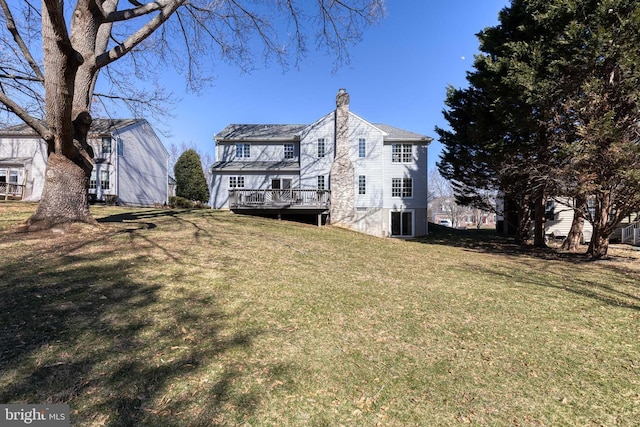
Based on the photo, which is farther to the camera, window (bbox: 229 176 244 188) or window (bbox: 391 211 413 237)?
window (bbox: 391 211 413 237)

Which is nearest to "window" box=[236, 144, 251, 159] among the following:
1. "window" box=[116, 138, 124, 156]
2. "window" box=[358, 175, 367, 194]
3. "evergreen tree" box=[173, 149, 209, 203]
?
"window" box=[358, 175, 367, 194]

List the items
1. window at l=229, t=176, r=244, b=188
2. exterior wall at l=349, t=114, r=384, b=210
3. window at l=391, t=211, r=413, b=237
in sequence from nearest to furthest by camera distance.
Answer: exterior wall at l=349, t=114, r=384, b=210
window at l=229, t=176, r=244, b=188
window at l=391, t=211, r=413, b=237

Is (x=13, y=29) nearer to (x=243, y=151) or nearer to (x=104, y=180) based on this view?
(x=243, y=151)

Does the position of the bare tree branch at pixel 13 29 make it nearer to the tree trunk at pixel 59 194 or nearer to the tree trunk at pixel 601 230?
the tree trunk at pixel 59 194

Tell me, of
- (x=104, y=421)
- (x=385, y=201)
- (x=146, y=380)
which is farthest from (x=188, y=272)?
(x=385, y=201)

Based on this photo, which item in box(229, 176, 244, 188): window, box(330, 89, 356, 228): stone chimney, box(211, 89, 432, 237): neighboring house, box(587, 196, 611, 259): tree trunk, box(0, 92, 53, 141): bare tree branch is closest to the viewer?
box(0, 92, 53, 141): bare tree branch

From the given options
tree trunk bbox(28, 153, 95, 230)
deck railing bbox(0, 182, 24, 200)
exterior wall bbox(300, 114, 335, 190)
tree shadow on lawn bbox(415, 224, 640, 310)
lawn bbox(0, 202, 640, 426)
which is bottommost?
tree shadow on lawn bbox(415, 224, 640, 310)

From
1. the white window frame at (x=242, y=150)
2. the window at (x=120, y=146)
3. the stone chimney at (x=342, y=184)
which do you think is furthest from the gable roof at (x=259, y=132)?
the window at (x=120, y=146)

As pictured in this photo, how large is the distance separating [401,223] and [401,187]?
2.71 m

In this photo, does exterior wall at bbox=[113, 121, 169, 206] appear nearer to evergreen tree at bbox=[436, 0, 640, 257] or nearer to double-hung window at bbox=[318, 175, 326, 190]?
double-hung window at bbox=[318, 175, 326, 190]

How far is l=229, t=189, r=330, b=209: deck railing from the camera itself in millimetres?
18703

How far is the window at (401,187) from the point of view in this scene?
23.5m

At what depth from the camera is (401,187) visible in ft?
77.5

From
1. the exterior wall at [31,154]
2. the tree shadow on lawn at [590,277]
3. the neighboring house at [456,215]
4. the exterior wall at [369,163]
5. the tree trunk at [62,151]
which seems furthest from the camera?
the neighboring house at [456,215]
